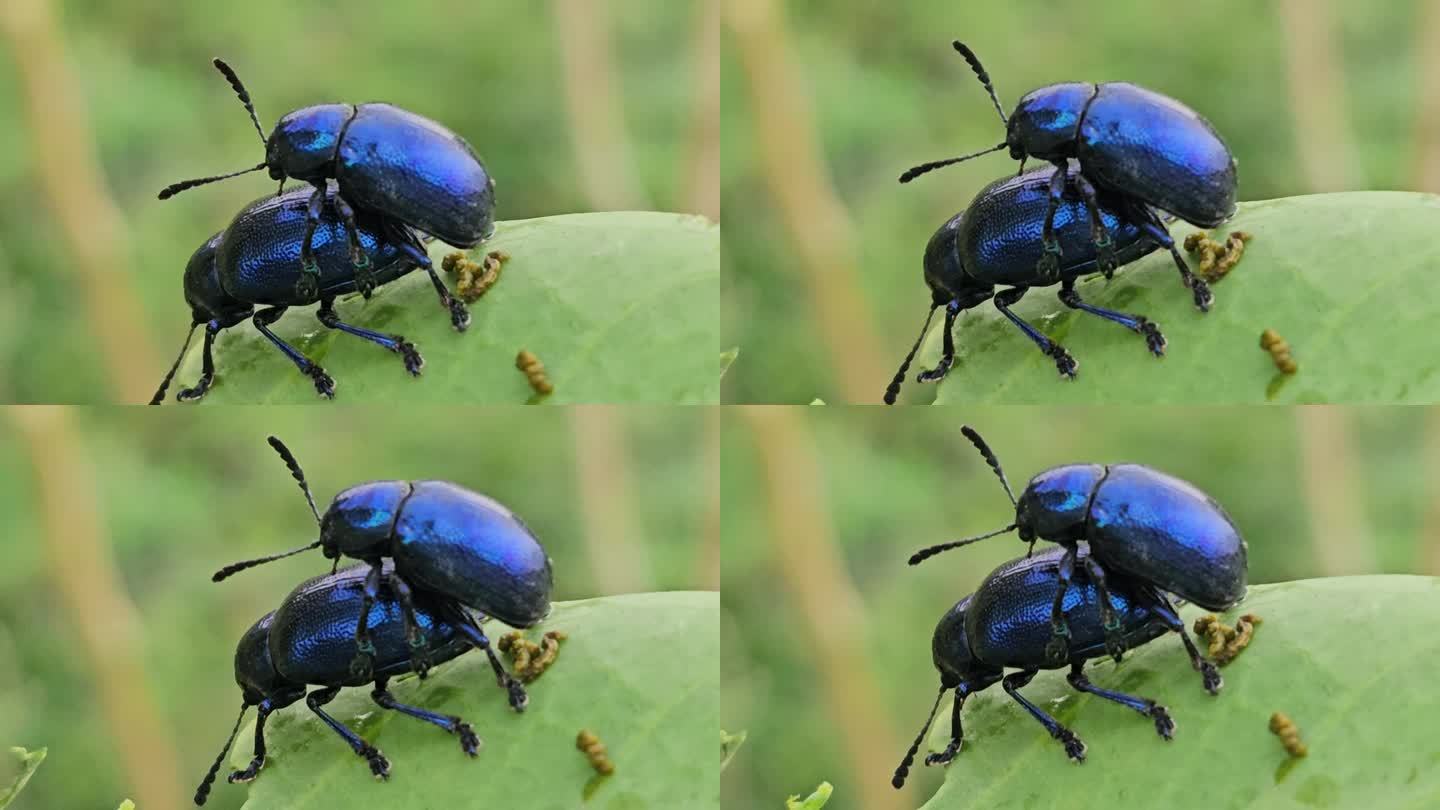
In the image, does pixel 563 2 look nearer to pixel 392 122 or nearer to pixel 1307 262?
pixel 392 122

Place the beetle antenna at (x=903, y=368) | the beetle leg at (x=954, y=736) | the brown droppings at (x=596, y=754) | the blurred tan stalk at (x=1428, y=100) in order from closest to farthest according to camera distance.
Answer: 1. the brown droppings at (x=596, y=754)
2. the beetle leg at (x=954, y=736)
3. the beetle antenna at (x=903, y=368)
4. the blurred tan stalk at (x=1428, y=100)

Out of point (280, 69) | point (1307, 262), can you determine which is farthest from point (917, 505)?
point (280, 69)

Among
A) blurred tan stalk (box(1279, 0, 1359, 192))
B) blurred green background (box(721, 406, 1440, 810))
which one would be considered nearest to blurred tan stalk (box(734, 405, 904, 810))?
blurred green background (box(721, 406, 1440, 810))

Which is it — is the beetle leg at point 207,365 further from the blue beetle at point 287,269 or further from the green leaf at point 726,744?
the green leaf at point 726,744

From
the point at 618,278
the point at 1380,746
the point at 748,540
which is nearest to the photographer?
the point at 1380,746

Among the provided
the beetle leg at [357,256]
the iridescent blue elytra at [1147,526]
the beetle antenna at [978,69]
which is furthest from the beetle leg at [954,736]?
the beetle leg at [357,256]

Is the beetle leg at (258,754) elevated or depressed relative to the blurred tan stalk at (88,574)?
elevated

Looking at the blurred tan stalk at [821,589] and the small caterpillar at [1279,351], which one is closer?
the small caterpillar at [1279,351]
